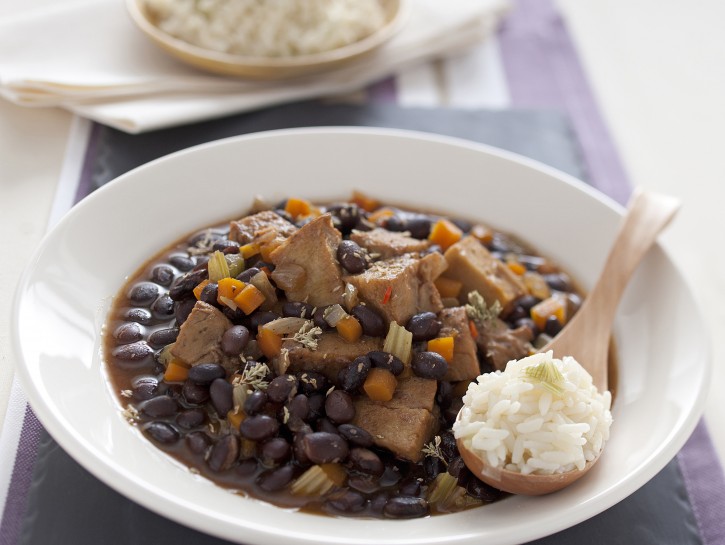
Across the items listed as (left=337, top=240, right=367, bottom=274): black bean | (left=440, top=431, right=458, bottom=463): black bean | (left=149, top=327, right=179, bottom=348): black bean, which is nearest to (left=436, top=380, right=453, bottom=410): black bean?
(left=440, top=431, right=458, bottom=463): black bean

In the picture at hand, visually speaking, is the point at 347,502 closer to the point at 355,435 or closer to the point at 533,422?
the point at 355,435

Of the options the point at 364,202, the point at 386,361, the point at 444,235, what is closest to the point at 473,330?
the point at 386,361

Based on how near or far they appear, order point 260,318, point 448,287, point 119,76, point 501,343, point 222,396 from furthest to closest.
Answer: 1. point 119,76
2. point 448,287
3. point 501,343
4. point 260,318
5. point 222,396

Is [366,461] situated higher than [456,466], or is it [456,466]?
[456,466]

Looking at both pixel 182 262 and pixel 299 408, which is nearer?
pixel 299 408

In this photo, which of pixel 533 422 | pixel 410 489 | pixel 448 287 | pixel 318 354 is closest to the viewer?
pixel 533 422

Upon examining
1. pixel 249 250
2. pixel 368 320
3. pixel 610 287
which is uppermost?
pixel 610 287

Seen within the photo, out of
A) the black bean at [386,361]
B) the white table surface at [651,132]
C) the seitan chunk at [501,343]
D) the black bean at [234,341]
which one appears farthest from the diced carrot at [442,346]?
the white table surface at [651,132]
